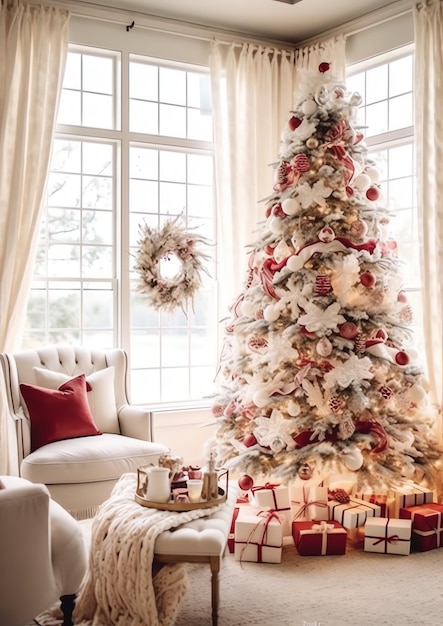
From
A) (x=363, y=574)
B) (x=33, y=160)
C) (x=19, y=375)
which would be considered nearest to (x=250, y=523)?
(x=363, y=574)

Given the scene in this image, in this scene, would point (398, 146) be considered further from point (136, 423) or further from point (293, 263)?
point (136, 423)

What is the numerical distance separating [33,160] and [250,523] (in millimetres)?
2717

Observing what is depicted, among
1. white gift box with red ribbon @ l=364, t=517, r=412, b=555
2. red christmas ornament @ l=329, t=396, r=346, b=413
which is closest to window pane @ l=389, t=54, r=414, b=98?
red christmas ornament @ l=329, t=396, r=346, b=413

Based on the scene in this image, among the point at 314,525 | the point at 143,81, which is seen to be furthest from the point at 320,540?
the point at 143,81

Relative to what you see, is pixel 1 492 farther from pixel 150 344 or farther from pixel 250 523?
pixel 150 344

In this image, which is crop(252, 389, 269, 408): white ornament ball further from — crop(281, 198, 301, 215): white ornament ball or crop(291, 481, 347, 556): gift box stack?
crop(281, 198, 301, 215): white ornament ball

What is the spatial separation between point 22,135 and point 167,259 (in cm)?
131

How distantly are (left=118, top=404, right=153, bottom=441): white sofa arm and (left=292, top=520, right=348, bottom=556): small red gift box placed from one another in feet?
3.65

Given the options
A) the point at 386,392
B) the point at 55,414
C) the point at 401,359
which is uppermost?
the point at 401,359

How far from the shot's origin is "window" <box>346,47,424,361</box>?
510cm

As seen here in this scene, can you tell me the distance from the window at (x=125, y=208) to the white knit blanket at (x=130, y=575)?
242 centimetres

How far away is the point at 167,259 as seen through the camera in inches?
211

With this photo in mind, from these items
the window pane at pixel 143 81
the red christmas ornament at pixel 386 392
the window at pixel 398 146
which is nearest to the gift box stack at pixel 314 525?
the red christmas ornament at pixel 386 392

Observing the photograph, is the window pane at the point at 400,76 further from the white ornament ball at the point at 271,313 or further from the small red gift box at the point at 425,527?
the small red gift box at the point at 425,527
